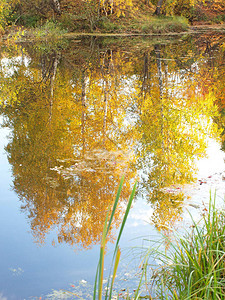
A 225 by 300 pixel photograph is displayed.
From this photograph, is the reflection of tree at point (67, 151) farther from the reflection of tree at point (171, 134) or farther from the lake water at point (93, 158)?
the reflection of tree at point (171, 134)

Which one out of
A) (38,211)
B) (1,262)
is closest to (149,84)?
(38,211)

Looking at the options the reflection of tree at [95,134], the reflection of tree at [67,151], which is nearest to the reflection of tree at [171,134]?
the reflection of tree at [95,134]

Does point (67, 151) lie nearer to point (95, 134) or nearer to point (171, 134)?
point (95, 134)

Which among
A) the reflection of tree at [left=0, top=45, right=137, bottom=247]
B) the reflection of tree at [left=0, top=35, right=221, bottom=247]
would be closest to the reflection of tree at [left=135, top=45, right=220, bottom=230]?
the reflection of tree at [left=0, top=35, right=221, bottom=247]

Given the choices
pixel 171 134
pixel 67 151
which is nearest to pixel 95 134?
pixel 67 151

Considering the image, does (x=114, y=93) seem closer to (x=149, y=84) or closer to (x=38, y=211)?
(x=149, y=84)

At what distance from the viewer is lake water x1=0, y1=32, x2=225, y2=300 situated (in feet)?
14.3

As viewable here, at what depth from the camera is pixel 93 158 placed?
24.7 ft

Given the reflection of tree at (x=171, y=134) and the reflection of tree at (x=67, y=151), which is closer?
the reflection of tree at (x=67, y=151)

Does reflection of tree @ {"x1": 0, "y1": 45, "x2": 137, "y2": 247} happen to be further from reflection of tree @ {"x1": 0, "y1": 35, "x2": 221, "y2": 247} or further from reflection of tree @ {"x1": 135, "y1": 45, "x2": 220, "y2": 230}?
reflection of tree @ {"x1": 135, "y1": 45, "x2": 220, "y2": 230}

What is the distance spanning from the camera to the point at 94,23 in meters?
26.5

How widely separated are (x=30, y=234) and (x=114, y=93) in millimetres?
8029

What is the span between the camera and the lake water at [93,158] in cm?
436

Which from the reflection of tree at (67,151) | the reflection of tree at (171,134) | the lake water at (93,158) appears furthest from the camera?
the reflection of tree at (171,134)
